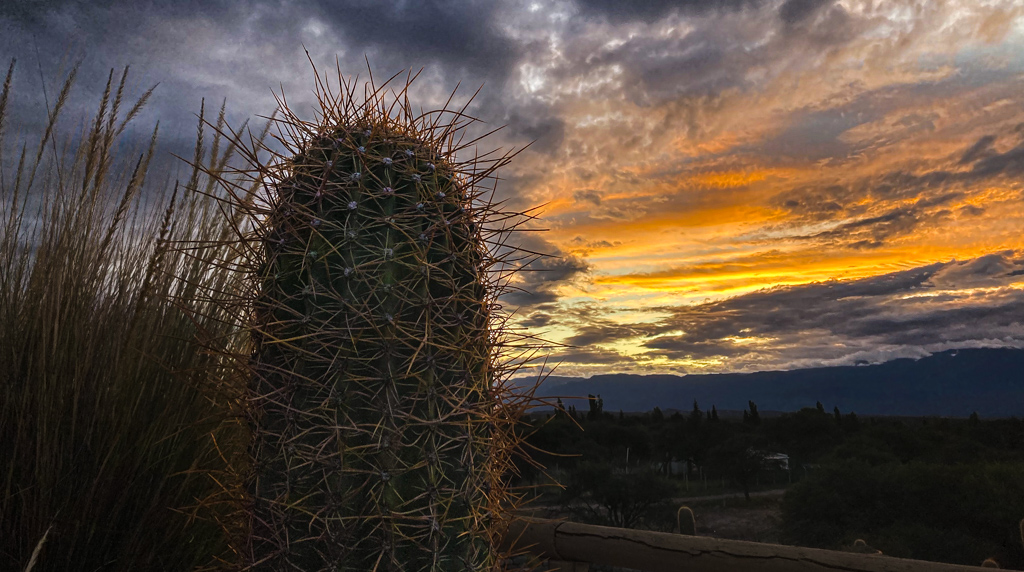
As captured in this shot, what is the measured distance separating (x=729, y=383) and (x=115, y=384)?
8169 inches

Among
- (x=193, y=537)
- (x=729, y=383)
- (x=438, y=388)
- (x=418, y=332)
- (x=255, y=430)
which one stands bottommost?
(x=193, y=537)

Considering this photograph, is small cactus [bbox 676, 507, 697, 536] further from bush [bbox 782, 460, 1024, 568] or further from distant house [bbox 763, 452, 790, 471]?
distant house [bbox 763, 452, 790, 471]

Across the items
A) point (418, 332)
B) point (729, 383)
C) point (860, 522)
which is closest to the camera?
point (418, 332)

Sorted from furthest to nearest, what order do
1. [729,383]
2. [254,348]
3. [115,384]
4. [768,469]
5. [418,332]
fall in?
[729,383], [768,469], [115,384], [254,348], [418,332]

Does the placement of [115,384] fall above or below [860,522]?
above

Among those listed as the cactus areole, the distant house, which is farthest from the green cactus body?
the distant house

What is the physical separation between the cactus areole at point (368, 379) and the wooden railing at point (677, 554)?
2.85 ft

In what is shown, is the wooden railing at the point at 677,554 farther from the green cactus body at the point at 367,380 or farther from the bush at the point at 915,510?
the bush at the point at 915,510

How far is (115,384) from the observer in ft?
7.06

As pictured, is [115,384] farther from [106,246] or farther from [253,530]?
[253,530]

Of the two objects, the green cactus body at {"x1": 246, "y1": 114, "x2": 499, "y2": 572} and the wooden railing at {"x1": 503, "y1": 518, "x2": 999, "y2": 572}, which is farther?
the wooden railing at {"x1": 503, "y1": 518, "x2": 999, "y2": 572}

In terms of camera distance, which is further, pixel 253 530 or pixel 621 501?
pixel 621 501

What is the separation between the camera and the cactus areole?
59.8 inches

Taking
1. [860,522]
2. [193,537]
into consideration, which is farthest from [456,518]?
[860,522]
